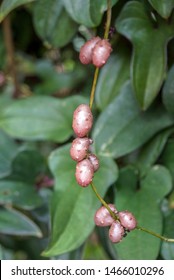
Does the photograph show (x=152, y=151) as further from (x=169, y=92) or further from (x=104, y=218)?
(x=104, y=218)

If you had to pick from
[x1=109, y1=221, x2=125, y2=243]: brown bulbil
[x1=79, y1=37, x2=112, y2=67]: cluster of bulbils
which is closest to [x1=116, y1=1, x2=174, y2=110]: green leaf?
[x1=79, y1=37, x2=112, y2=67]: cluster of bulbils

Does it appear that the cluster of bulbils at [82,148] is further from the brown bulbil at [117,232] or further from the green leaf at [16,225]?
the green leaf at [16,225]

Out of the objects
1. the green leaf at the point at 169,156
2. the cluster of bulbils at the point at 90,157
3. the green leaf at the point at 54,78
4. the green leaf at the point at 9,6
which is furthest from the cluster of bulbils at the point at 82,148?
the green leaf at the point at 54,78

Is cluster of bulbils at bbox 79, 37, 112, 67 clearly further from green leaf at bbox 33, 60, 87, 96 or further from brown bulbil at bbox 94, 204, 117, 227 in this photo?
green leaf at bbox 33, 60, 87, 96

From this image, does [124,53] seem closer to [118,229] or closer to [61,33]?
[61,33]

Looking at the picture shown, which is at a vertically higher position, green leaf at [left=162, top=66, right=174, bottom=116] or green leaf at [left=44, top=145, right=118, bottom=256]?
A: green leaf at [left=162, top=66, right=174, bottom=116]

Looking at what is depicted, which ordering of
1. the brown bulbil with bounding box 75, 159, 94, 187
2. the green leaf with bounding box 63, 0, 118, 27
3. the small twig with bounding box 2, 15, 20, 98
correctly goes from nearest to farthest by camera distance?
the brown bulbil with bounding box 75, 159, 94, 187 → the green leaf with bounding box 63, 0, 118, 27 → the small twig with bounding box 2, 15, 20, 98
